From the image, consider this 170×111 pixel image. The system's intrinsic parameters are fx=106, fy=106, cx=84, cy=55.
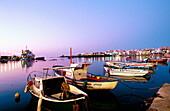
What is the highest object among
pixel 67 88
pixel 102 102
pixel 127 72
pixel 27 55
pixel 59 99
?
pixel 27 55

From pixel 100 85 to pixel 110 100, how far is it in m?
2.15

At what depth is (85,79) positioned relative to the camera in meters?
15.9

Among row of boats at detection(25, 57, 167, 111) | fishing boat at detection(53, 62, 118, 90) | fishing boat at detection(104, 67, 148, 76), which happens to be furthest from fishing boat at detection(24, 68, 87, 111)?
fishing boat at detection(104, 67, 148, 76)

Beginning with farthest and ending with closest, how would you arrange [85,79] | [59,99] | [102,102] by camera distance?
[85,79] → [102,102] → [59,99]

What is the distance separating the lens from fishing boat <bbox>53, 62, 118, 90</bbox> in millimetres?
13156

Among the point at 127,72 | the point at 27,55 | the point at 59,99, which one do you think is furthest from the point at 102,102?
the point at 27,55

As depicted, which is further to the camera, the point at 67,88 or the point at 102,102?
the point at 102,102

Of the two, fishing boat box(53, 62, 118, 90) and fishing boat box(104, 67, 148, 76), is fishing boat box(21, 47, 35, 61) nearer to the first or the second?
fishing boat box(104, 67, 148, 76)

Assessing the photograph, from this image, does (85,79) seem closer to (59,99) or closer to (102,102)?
(102,102)

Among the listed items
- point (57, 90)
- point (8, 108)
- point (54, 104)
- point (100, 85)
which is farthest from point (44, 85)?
point (100, 85)

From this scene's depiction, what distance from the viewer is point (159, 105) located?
849 cm

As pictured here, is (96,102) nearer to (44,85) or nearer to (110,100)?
(110,100)

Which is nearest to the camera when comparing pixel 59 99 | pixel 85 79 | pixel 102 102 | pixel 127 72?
pixel 59 99

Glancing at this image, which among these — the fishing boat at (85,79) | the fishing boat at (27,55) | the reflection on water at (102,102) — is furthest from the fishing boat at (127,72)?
the fishing boat at (27,55)
